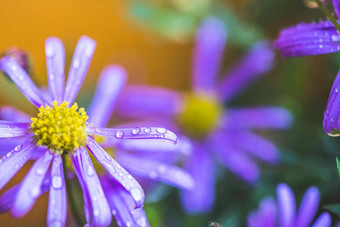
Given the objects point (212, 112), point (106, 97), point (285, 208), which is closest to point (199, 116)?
point (212, 112)

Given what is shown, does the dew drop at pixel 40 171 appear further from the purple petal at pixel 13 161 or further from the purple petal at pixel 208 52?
the purple petal at pixel 208 52

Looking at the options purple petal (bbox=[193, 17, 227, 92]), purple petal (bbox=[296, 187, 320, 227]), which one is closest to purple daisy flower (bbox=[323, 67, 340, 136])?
Result: purple petal (bbox=[296, 187, 320, 227])

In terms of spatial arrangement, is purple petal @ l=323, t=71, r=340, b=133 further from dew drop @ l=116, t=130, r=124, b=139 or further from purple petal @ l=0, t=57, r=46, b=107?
purple petal @ l=0, t=57, r=46, b=107

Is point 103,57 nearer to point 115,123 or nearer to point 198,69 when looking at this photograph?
point 115,123

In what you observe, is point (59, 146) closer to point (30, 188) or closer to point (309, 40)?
point (30, 188)

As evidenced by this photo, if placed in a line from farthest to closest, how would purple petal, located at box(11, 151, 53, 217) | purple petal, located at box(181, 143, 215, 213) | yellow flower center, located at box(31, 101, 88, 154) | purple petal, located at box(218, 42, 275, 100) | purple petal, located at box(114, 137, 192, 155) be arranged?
purple petal, located at box(218, 42, 275, 100) → purple petal, located at box(181, 143, 215, 213) → purple petal, located at box(114, 137, 192, 155) → yellow flower center, located at box(31, 101, 88, 154) → purple petal, located at box(11, 151, 53, 217)

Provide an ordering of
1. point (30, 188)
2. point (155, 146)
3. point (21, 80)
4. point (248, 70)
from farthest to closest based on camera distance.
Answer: point (248, 70), point (155, 146), point (21, 80), point (30, 188)

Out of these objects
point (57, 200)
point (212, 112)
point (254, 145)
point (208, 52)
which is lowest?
point (57, 200)
